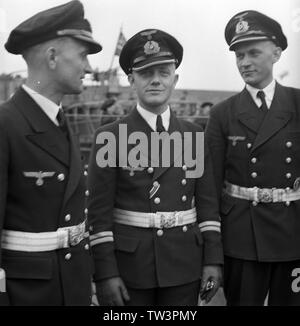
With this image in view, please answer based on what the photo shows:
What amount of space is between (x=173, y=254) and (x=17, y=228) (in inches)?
28.2

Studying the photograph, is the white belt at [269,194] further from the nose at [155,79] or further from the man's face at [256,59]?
the nose at [155,79]

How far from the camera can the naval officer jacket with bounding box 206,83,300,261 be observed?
218cm

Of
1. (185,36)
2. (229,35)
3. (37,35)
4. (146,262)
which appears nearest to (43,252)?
(146,262)

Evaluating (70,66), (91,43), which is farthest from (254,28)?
(70,66)

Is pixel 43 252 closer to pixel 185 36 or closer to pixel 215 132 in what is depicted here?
pixel 215 132

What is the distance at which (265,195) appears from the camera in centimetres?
219

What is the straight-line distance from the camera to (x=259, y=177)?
2.18 m

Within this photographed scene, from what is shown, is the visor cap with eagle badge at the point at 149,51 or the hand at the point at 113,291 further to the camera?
the visor cap with eagle badge at the point at 149,51

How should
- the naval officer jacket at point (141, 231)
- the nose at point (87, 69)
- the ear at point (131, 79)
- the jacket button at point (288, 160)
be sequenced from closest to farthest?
the nose at point (87, 69) < the naval officer jacket at point (141, 231) < the ear at point (131, 79) < the jacket button at point (288, 160)

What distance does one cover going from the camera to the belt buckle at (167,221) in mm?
1943

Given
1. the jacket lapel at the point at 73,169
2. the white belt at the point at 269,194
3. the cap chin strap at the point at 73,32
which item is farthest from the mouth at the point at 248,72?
the jacket lapel at the point at 73,169

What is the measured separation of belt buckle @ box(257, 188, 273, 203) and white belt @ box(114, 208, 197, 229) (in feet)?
1.44

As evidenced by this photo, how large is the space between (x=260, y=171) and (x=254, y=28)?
71 centimetres

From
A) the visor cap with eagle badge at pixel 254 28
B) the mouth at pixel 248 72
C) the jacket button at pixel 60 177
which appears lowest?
the jacket button at pixel 60 177
